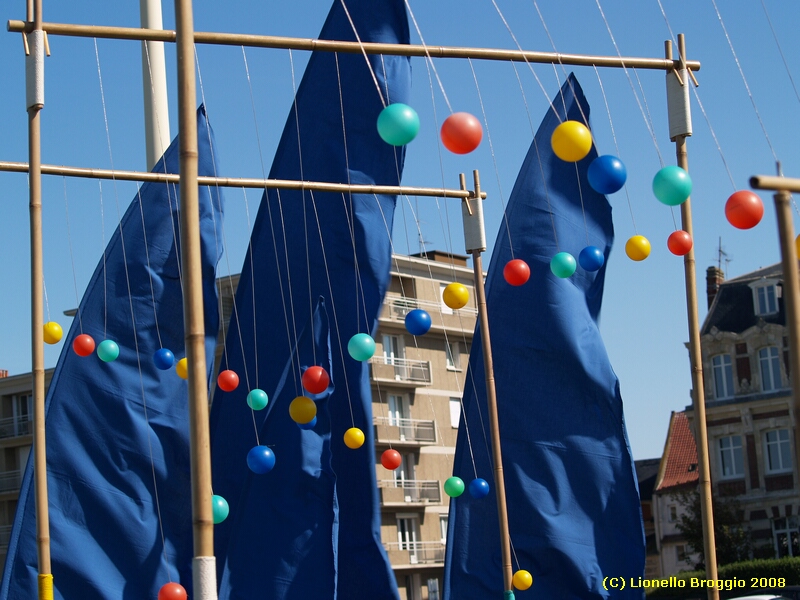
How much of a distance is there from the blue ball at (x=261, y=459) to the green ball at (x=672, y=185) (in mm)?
5255

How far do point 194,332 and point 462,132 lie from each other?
2.39 meters

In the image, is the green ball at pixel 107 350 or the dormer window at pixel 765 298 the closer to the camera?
the green ball at pixel 107 350

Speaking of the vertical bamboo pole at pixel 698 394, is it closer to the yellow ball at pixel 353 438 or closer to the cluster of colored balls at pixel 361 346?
the cluster of colored balls at pixel 361 346

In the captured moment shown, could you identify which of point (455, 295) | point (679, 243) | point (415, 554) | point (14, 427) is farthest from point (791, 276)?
point (14, 427)

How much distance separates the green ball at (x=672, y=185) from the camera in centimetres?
856

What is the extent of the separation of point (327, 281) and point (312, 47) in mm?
4756

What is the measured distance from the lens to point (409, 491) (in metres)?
41.7

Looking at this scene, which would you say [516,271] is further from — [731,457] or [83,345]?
[731,457]

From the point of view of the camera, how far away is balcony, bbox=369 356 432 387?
4188cm

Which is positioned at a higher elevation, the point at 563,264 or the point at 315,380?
the point at 563,264

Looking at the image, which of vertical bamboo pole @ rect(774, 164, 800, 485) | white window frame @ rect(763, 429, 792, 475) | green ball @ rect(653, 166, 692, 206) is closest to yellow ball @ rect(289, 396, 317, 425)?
green ball @ rect(653, 166, 692, 206)

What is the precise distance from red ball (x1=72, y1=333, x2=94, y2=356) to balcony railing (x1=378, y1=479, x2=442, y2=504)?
2764 centimetres

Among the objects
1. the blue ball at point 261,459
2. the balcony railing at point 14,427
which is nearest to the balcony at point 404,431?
the balcony railing at point 14,427

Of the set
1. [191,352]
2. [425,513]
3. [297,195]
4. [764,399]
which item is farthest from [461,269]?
[191,352]
